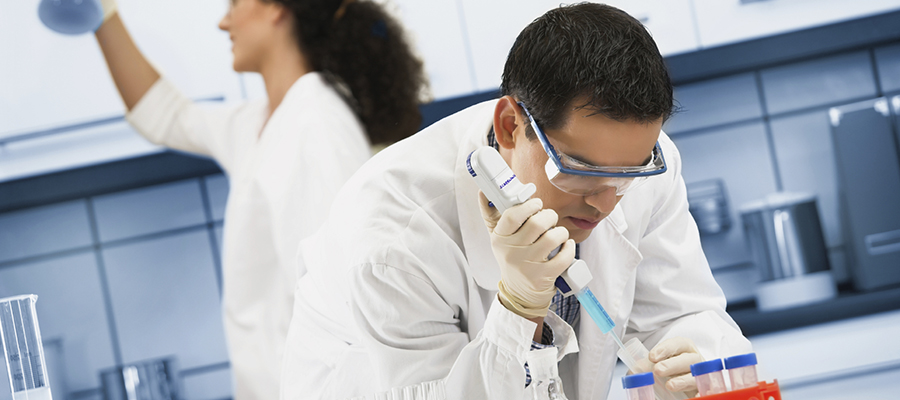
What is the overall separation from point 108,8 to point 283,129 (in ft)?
2.50

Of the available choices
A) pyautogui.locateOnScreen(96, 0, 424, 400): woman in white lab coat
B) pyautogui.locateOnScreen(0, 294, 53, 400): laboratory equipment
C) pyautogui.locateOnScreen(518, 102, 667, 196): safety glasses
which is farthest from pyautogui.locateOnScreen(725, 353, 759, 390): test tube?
pyautogui.locateOnScreen(96, 0, 424, 400): woman in white lab coat

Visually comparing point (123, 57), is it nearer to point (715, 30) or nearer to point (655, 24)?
point (655, 24)

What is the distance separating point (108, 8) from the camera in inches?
72.1

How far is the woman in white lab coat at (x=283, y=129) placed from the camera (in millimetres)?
1394

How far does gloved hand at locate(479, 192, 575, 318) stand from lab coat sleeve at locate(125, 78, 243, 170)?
1228 mm

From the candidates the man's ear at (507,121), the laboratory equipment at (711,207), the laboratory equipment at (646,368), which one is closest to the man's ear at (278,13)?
the man's ear at (507,121)

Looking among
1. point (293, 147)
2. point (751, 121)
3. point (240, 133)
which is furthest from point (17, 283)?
point (751, 121)

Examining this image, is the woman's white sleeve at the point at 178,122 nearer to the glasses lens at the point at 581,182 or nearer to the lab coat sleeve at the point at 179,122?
the lab coat sleeve at the point at 179,122

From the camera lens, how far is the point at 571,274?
0.74 metres

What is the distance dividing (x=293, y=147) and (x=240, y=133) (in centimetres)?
43

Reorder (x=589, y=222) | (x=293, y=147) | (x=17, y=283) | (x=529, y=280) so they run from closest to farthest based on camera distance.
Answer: (x=529, y=280), (x=589, y=222), (x=293, y=147), (x=17, y=283)

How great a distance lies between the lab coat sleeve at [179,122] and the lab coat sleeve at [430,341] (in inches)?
43.0

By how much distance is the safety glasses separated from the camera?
77cm

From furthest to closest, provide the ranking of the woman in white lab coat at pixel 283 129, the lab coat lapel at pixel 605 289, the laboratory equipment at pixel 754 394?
the woman in white lab coat at pixel 283 129
the lab coat lapel at pixel 605 289
the laboratory equipment at pixel 754 394
